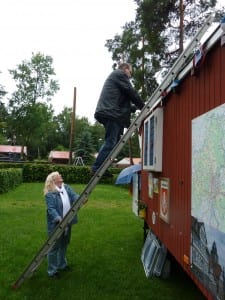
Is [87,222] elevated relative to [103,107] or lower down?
lower down

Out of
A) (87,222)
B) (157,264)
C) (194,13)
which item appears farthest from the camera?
(194,13)

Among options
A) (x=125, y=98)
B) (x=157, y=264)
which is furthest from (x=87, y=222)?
(x=125, y=98)

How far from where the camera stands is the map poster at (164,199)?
5159 millimetres

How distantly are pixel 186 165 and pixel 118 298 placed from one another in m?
2.65

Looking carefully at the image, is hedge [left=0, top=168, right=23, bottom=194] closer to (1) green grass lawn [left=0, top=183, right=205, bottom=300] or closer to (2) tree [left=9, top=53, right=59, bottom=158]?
(1) green grass lawn [left=0, top=183, right=205, bottom=300]

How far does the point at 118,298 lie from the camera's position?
5.85m

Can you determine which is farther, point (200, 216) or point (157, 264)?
point (157, 264)

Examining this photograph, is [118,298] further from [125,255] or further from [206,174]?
[206,174]

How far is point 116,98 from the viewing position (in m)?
5.92

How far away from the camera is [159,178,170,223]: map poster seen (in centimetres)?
516

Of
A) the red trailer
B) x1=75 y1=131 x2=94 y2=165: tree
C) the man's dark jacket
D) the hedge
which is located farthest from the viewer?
x1=75 y1=131 x2=94 y2=165: tree

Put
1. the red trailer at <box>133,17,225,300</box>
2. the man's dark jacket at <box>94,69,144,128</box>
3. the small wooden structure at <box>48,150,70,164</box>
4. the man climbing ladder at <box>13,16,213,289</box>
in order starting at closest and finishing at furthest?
the red trailer at <box>133,17,225,300</box>, the man climbing ladder at <box>13,16,213,289</box>, the man's dark jacket at <box>94,69,144,128</box>, the small wooden structure at <box>48,150,70,164</box>

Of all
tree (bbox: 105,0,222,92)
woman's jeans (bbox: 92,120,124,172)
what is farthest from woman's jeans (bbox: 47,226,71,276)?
tree (bbox: 105,0,222,92)

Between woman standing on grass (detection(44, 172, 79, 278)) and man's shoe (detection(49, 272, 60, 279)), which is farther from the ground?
woman standing on grass (detection(44, 172, 79, 278))
